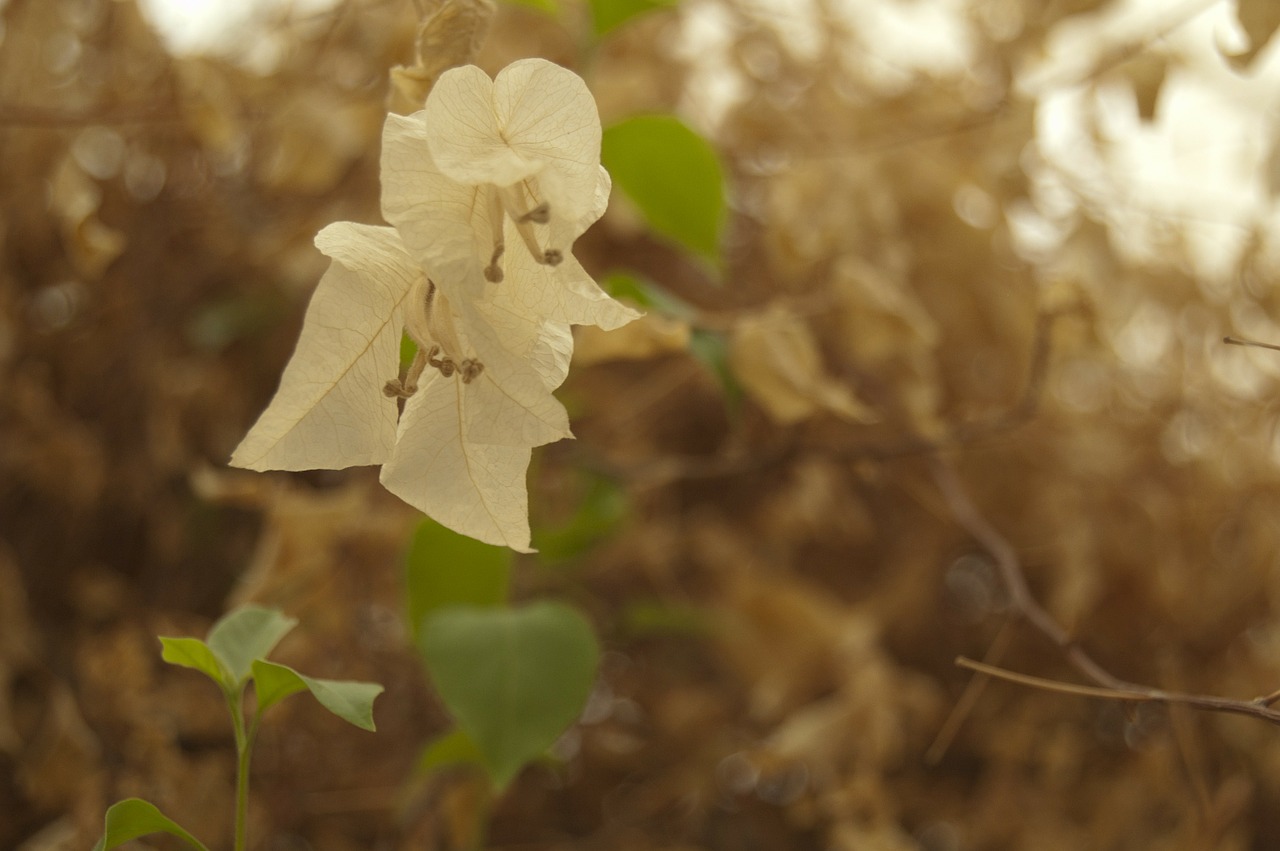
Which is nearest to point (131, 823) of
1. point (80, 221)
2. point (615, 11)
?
point (80, 221)

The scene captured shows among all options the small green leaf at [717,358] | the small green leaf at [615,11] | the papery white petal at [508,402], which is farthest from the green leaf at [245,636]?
the small green leaf at [615,11]

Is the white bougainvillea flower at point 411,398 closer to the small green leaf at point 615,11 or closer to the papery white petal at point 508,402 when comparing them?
the papery white petal at point 508,402

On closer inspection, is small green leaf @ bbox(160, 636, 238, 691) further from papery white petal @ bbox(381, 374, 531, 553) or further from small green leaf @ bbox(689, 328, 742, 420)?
small green leaf @ bbox(689, 328, 742, 420)

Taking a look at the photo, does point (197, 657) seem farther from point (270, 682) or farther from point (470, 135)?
point (470, 135)

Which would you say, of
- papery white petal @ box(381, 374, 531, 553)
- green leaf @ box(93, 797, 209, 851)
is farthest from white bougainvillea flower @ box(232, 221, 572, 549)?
green leaf @ box(93, 797, 209, 851)

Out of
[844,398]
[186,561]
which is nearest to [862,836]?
[844,398]

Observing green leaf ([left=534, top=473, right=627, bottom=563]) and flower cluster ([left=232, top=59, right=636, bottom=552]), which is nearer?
flower cluster ([left=232, top=59, right=636, bottom=552])
